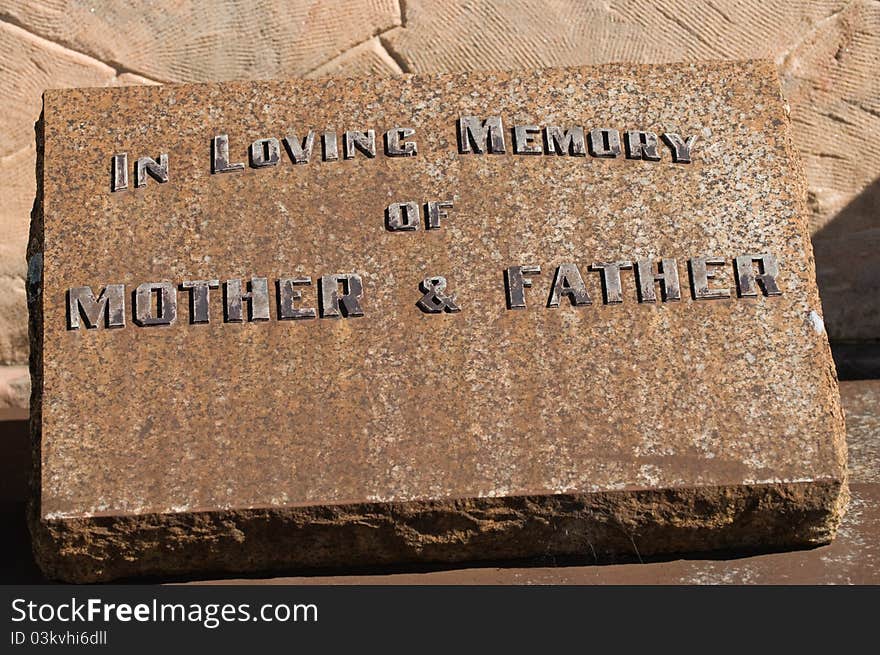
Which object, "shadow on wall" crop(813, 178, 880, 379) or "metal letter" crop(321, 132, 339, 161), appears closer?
"metal letter" crop(321, 132, 339, 161)

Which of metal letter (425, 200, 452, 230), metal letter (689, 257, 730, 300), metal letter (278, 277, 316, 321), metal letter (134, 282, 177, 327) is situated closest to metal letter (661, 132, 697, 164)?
metal letter (689, 257, 730, 300)

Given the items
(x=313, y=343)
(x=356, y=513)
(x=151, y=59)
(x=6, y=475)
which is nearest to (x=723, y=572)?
(x=356, y=513)

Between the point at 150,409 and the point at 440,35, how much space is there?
Answer: 2.04m

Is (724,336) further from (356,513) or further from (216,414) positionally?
(216,414)

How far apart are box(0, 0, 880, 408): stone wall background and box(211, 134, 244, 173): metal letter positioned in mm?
1297

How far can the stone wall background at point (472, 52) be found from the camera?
425 cm

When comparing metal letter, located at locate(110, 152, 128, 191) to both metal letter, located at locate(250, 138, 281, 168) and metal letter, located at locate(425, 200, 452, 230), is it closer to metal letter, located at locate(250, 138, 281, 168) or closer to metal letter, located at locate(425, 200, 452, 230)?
metal letter, located at locate(250, 138, 281, 168)

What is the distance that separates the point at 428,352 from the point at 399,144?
586mm

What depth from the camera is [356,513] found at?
8.98 ft

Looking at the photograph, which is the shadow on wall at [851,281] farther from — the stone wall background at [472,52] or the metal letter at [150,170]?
the metal letter at [150,170]

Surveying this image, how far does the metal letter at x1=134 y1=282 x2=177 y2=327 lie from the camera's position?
114 inches

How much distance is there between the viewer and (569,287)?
9.63ft

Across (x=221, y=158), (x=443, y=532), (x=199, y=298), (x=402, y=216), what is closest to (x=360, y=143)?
(x=402, y=216)

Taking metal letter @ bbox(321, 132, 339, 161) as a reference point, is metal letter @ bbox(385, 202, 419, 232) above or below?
below
